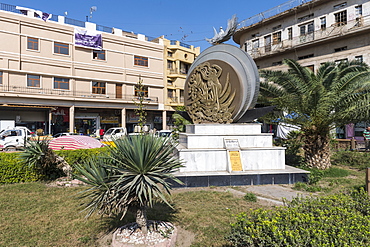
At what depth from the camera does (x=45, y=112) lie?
2664cm

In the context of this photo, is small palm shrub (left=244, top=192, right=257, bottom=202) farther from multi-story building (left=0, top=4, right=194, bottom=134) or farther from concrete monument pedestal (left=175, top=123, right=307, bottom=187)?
multi-story building (left=0, top=4, right=194, bottom=134)

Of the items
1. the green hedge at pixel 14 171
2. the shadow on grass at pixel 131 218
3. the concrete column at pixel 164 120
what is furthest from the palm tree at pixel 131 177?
the concrete column at pixel 164 120

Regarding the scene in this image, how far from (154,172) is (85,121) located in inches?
1094

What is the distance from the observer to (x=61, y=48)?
1040 inches

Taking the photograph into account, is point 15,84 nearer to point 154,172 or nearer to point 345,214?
point 154,172

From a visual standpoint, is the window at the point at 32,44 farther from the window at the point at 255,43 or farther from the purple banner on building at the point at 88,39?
the window at the point at 255,43

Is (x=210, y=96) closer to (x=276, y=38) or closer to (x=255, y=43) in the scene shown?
(x=276, y=38)

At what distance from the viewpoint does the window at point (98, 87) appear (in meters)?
28.7

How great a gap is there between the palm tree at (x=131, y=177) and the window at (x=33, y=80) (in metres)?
25.0

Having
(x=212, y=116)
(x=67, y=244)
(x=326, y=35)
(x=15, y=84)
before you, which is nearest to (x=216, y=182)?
(x=212, y=116)

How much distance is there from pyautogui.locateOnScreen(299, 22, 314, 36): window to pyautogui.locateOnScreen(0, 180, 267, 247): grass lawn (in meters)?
23.7

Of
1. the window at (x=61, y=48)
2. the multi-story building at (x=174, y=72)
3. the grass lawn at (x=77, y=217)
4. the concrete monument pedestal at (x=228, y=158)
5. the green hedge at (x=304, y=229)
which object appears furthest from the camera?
the multi-story building at (x=174, y=72)

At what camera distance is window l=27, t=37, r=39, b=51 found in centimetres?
2453

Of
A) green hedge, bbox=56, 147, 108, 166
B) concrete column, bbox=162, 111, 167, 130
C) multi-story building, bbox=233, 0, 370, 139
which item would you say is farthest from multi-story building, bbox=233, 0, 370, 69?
green hedge, bbox=56, 147, 108, 166
